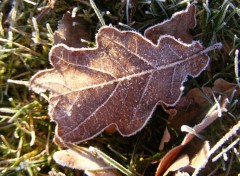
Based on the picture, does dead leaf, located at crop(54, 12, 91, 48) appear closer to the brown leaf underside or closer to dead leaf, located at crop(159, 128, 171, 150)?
the brown leaf underside

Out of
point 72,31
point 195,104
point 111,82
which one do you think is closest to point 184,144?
point 195,104

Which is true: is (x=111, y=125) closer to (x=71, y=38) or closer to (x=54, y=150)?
(x=54, y=150)

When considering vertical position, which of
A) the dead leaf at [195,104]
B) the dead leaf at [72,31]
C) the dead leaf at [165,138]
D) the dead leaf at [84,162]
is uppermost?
the dead leaf at [72,31]

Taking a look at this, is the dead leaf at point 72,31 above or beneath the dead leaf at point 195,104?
above

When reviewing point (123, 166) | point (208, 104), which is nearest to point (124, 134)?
point (123, 166)

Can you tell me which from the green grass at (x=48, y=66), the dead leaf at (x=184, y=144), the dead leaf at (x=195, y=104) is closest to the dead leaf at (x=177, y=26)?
the green grass at (x=48, y=66)

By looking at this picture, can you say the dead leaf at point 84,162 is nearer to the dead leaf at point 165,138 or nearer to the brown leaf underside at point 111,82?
the brown leaf underside at point 111,82
